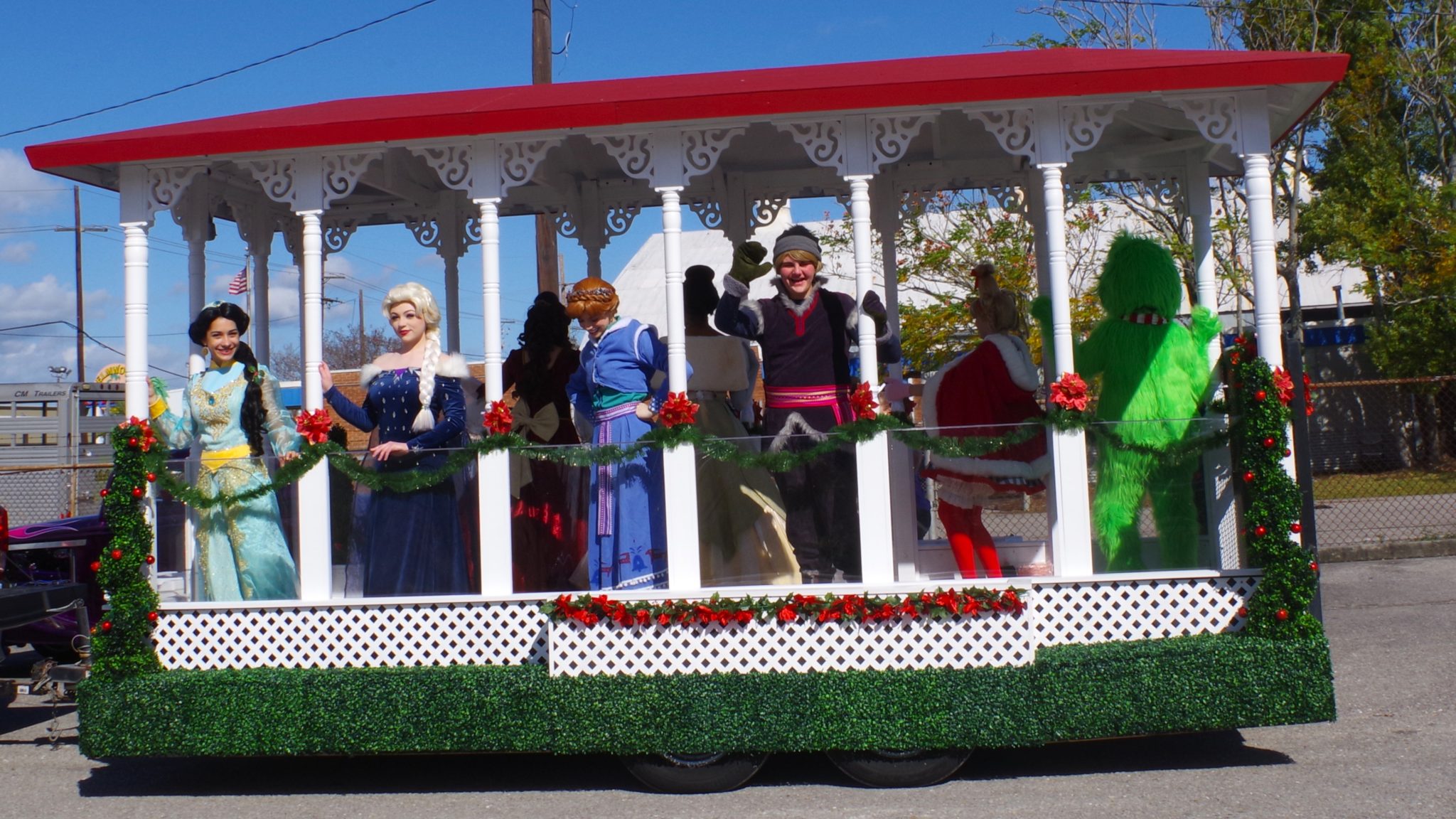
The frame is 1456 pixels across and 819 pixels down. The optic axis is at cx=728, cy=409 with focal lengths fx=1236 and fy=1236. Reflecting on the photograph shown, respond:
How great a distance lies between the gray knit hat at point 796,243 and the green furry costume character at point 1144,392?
1522 millimetres

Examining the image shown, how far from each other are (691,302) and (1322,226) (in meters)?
16.3

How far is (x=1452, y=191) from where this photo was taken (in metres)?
18.8

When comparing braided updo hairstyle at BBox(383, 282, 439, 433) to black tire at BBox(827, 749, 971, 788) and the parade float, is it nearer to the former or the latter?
the parade float

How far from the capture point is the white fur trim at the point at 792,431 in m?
6.07

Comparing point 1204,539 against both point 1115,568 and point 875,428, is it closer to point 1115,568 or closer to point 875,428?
point 1115,568

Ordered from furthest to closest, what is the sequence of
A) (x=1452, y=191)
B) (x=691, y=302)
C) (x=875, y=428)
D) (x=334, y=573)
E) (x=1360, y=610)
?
1. (x=1452, y=191)
2. (x=1360, y=610)
3. (x=691, y=302)
4. (x=334, y=573)
5. (x=875, y=428)

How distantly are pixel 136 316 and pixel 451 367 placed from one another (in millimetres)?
1772

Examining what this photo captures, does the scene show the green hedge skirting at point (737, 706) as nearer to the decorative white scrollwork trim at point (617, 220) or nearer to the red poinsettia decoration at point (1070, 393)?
A: the red poinsettia decoration at point (1070, 393)

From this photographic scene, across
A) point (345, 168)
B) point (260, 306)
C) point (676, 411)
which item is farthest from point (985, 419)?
point (260, 306)

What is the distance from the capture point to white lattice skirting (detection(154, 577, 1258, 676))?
19.1 feet

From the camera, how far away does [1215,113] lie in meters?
6.13

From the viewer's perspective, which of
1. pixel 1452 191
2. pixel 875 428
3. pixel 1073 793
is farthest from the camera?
pixel 1452 191

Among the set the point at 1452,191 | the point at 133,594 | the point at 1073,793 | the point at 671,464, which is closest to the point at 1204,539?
the point at 1073,793

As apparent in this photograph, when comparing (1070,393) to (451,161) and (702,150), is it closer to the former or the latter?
(702,150)
